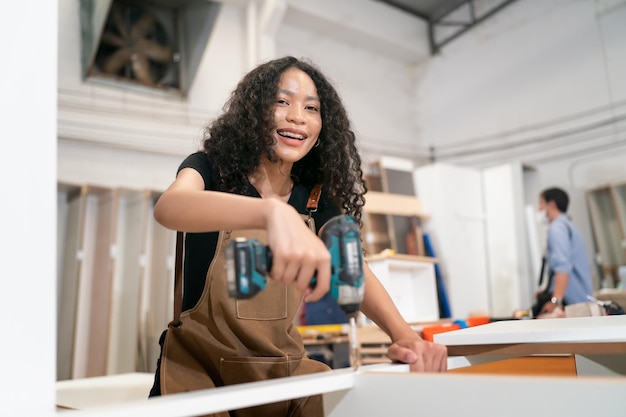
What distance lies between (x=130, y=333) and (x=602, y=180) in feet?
15.3

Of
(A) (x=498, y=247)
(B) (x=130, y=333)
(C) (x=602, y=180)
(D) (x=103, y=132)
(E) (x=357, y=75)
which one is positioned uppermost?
(E) (x=357, y=75)

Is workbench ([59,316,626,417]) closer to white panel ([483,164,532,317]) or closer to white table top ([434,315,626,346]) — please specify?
white table top ([434,315,626,346])

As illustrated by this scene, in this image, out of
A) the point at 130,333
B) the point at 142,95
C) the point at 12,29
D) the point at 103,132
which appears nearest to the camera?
the point at 12,29

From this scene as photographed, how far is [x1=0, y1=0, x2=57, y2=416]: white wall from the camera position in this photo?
2.44 feet

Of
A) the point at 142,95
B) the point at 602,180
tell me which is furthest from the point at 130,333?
the point at 602,180

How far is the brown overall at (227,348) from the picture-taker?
1.20 m

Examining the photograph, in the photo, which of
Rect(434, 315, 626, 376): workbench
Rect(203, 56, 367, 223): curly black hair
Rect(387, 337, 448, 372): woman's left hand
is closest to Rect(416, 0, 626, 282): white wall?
Rect(434, 315, 626, 376): workbench

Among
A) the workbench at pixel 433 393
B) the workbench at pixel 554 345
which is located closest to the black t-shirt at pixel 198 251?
the workbench at pixel 433 393

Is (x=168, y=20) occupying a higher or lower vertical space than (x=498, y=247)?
higher

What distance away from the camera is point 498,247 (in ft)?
18.6

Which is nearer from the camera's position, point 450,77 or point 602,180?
point 602,180

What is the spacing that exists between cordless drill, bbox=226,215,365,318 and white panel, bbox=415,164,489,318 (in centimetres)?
461

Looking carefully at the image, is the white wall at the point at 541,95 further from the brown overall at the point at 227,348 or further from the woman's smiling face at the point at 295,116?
the brown overall at the point at 227,348

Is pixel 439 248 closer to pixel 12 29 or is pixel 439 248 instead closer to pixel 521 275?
pixel 521 275
